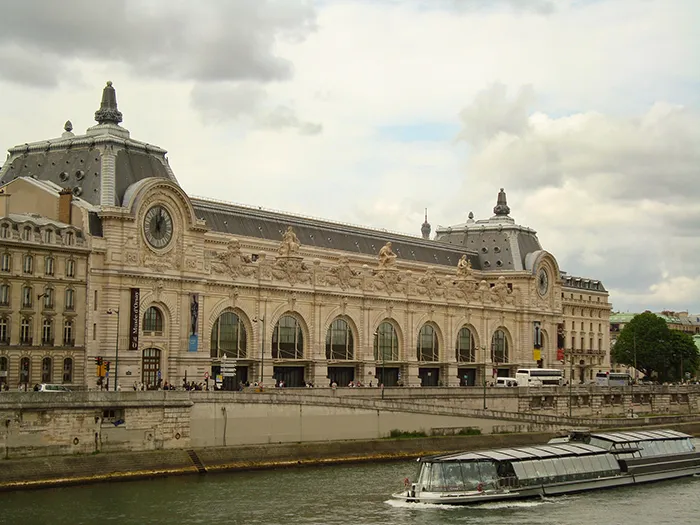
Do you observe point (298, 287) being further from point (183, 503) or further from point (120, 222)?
point (183, 503)

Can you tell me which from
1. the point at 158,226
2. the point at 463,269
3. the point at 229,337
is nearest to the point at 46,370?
the point at 158,226

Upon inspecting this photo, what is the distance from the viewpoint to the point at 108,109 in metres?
98.2

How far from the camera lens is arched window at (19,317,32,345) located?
81562 mm

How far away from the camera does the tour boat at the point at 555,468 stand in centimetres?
6112

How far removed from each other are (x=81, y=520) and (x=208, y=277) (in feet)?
144

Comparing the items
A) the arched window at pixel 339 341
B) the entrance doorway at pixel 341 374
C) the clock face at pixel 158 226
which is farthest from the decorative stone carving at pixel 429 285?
the clock face at pixel 158 226

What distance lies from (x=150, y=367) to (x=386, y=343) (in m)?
31.7

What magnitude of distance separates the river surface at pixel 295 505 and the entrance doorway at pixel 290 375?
35.2 meters

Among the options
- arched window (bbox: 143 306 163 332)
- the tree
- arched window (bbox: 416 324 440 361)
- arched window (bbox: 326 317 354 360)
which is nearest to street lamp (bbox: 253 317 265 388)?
arched window (bbox: 326 317 354 360)

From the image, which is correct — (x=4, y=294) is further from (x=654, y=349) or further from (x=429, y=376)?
(x=654, y=349)

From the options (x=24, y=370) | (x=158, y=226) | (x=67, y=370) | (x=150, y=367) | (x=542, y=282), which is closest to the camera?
(x=24, y=370)

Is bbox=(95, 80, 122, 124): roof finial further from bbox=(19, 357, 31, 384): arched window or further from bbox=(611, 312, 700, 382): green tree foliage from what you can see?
bbox=(611, 312, 700, 382): green tree foliage

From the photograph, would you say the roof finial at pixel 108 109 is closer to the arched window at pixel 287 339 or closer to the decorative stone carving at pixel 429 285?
the arched window at pixel 287 339

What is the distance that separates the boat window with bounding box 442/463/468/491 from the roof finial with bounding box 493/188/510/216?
95.5 metres
